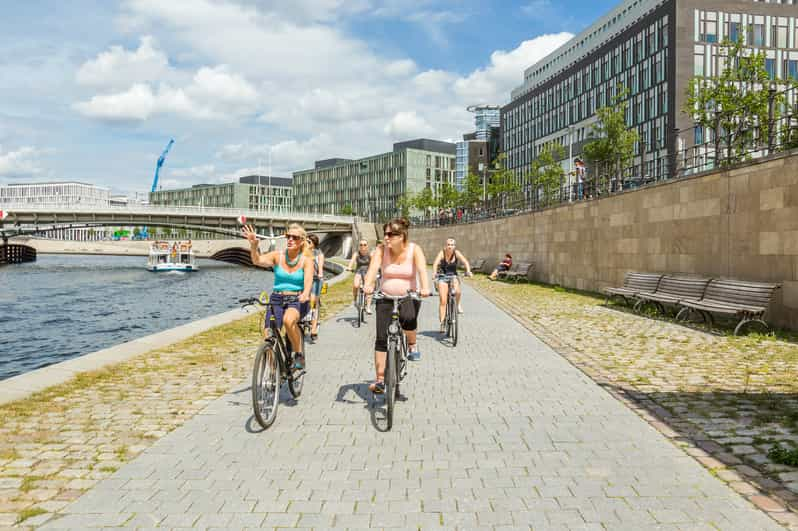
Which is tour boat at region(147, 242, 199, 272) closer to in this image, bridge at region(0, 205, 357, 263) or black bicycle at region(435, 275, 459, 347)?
bridge at region(0, 205, 357, 263)

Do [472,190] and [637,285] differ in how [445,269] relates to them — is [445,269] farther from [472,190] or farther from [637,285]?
[472,190]

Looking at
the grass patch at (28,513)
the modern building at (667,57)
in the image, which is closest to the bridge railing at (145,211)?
the modern building at (667,57)

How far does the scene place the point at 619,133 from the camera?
3088 centimetres

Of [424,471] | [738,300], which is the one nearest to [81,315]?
[738,300]

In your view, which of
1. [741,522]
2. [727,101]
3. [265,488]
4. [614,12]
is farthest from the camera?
[614,12]

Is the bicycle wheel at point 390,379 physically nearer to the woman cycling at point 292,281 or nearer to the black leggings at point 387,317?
the black leggings at point 387,317

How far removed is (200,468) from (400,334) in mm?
2153

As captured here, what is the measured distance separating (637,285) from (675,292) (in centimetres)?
187

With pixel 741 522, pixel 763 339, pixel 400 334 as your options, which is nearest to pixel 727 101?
pixel 763 339

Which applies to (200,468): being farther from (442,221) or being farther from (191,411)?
(442,221)

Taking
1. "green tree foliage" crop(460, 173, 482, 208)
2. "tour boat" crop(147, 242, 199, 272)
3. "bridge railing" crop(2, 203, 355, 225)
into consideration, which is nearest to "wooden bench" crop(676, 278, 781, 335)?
"green tree foliage" crop(460, 173, 482, 208)

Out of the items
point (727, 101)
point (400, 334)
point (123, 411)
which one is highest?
point (727, 101)

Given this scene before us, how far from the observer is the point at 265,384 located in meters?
5.32

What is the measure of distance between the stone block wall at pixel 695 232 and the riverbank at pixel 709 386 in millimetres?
1464
